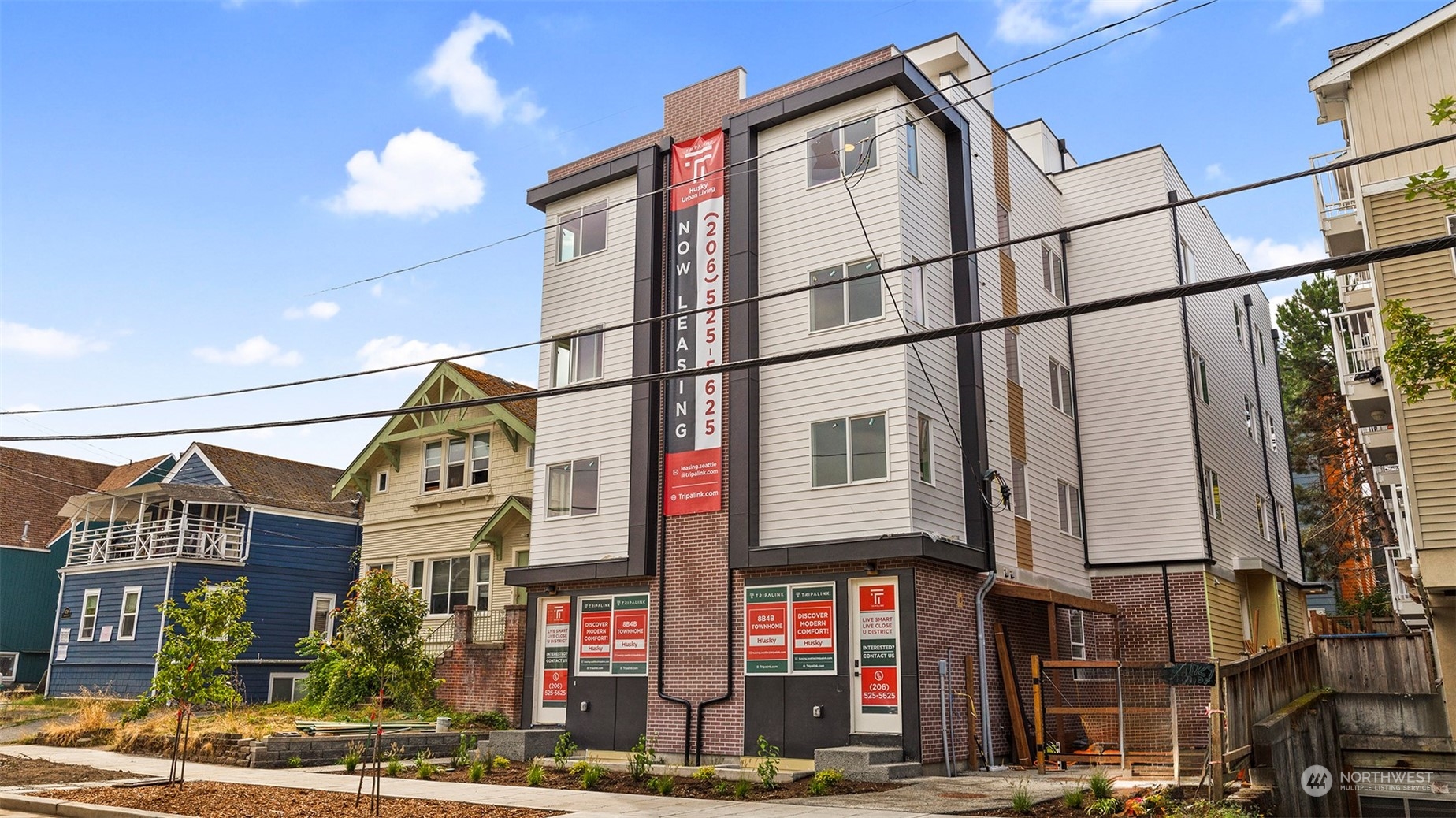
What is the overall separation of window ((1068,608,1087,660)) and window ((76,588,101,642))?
3217 cm

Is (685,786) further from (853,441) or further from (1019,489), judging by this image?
(1019,489)

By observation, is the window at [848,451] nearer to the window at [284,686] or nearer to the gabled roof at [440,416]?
the gabled roof at [440,416]

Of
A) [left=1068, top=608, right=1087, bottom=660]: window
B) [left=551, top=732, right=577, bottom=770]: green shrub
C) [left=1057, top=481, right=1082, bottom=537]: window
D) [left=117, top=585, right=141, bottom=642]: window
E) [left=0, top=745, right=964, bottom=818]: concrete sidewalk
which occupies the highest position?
[left=1057, top=481, right=1082, bottom=537]: window

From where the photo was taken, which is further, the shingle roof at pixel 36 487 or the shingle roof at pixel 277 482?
the shingle roof at pixel 36 487

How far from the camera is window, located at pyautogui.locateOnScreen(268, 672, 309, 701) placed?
115ft

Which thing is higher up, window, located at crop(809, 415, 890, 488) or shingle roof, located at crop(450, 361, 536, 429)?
shingle roof, located at crop(450, 361, 536, 429)

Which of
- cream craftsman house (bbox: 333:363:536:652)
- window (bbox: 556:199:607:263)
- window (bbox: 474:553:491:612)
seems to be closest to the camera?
window (bbox: 556:199:607:263)

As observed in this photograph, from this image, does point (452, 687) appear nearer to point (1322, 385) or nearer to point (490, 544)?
point (490, 544)

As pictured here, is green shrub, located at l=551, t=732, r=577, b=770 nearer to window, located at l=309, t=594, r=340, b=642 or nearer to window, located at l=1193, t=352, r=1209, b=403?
window, located at l=1193, t=352, r=1209, b=403

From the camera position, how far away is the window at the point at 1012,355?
23.4m

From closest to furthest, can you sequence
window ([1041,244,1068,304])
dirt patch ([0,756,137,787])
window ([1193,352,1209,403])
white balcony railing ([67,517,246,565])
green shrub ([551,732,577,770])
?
1. dirt patch ([0,756,137,787])
2. green shrub ([551,732,577,770])
3. window ([1193,352,1209,403])
4. window ([1041,244,1068,304])
5. white balcony railing ([67,517,246,565])

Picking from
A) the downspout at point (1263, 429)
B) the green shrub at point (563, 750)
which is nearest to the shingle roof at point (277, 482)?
the green shrub at point (563, 750)

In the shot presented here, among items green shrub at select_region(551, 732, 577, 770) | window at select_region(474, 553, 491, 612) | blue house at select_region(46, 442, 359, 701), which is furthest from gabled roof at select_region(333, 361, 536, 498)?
green shrub at select_region(551, 732, 577, 770)

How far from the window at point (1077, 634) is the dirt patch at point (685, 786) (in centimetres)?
985
